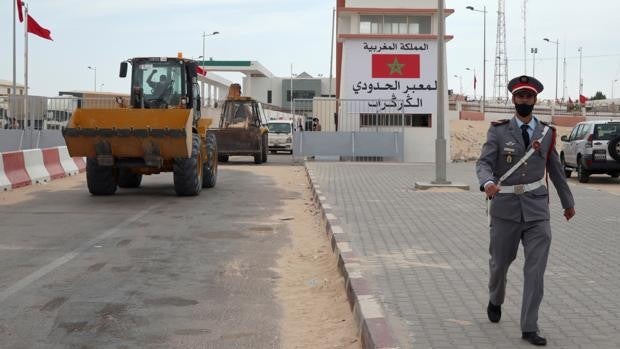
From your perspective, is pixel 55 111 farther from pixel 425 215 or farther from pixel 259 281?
pixel 259 281

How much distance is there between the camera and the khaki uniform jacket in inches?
216

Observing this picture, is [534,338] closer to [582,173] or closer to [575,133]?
[582,173]

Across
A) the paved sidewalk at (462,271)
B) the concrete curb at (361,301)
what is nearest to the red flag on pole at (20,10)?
the paved sidewalk at (462,271)

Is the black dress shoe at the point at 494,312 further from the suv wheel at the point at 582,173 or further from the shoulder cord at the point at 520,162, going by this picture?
the suv wheel at the point at 582,173

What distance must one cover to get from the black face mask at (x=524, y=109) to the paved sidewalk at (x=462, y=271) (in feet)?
5.07

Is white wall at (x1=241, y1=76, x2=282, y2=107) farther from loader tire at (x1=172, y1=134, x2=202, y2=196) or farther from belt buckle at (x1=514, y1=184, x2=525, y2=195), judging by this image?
belt buckle at (x1=514, y1=184, x2=525, y2=195)

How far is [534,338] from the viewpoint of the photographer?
17.4ft

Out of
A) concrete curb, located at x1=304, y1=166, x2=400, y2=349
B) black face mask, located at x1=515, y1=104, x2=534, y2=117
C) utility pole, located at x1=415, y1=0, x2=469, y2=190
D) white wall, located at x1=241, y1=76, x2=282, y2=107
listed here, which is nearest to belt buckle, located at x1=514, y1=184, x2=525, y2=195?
black face mask, located at x1=515, y1=104, x2=534, y2=117

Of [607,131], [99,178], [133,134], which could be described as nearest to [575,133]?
[607,131]

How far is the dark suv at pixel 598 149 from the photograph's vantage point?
21583 millimetres

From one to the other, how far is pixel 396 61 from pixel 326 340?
27182mm

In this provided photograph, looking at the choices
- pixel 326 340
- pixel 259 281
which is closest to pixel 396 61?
pixel 259 281

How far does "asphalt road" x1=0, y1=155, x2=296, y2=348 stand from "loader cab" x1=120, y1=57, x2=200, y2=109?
3.26m

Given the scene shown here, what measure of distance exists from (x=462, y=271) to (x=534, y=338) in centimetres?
274
